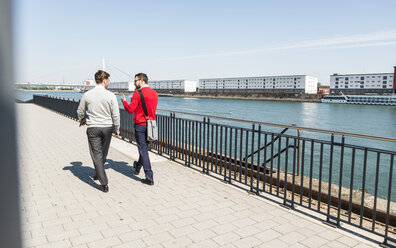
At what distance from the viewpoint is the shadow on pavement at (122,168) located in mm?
6228

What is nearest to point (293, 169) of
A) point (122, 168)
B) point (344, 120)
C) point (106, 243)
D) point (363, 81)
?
point (106, 243)

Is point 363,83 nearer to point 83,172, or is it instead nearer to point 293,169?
point 293,169

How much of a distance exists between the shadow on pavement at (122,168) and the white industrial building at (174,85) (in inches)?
6827

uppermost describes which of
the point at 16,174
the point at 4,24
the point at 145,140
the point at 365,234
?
the point at 4,24

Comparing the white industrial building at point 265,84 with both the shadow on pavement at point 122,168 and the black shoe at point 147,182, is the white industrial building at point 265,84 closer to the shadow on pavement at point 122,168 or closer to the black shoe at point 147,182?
the shadow on pavement at point 122,168

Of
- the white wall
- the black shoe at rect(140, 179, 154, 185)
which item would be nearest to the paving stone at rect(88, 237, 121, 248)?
the black shoe at rect(140, 179, 154, 185)

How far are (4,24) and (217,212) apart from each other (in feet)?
13.6

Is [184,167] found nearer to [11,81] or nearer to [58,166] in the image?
[58,166]

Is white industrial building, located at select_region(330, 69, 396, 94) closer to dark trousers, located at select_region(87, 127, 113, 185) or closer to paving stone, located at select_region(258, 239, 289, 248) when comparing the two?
dark trousers, located at select_region(87, 127, 113, 185)

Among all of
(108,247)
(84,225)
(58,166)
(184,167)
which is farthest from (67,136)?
(108,247)

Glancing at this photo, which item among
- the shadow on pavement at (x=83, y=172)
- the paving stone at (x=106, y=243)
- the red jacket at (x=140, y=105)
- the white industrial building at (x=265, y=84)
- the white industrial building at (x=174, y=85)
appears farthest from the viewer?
the white industrial building at (x=174, y=85)

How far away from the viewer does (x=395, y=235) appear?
4398mm

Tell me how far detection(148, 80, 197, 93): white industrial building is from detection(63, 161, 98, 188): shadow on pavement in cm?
17371

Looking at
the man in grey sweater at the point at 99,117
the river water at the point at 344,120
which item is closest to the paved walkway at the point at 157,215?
the man in grey sweater at the point at 99,117
